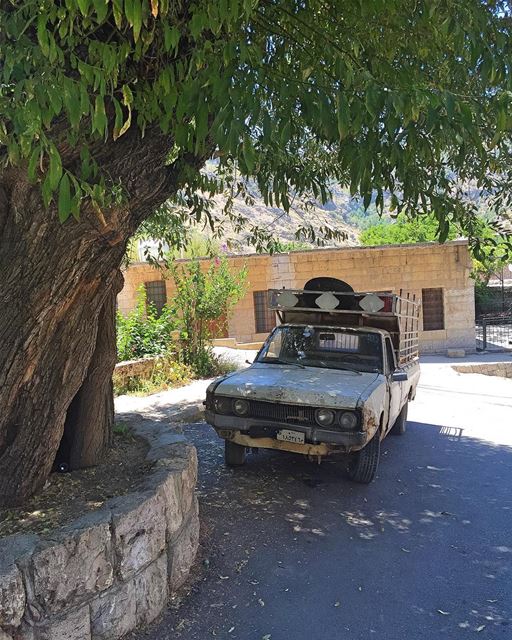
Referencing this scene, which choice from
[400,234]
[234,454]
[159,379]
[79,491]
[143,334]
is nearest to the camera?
[79,491]

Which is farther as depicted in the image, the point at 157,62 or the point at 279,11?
the point at 279,11

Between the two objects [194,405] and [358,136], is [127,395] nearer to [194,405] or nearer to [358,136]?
[194,405]

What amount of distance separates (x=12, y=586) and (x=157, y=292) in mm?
17418

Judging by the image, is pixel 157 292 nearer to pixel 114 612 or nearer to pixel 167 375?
pixel 167 375

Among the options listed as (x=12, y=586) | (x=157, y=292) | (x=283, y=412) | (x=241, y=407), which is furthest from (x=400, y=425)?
(x=157, y=292)

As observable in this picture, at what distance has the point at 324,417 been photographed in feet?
17.4

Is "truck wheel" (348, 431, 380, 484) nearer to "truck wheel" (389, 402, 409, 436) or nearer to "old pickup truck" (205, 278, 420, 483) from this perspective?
"old pickup truck" (205, 278, 420, 483)

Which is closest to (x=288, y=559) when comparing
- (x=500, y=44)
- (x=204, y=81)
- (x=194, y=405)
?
(x=204, y=81)

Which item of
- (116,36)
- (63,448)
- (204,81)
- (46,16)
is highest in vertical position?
(116,36)

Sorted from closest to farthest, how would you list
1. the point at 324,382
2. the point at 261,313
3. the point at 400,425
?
1. the point at 324,382
2. the point at 400,425
3. the point at 261,313

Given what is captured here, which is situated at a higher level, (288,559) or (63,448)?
(63,448)

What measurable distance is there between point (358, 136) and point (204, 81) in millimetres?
868

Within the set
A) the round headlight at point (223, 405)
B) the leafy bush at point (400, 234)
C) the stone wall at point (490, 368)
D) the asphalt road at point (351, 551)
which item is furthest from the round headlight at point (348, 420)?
the leafy bush at point (400, 234)

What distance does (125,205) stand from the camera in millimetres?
3268
